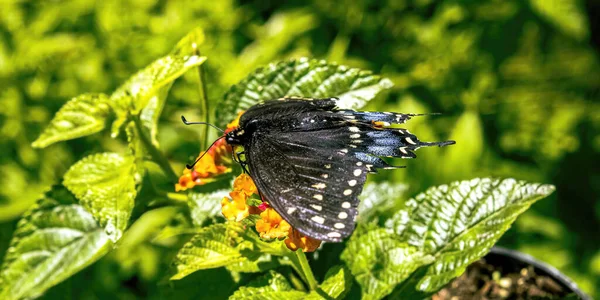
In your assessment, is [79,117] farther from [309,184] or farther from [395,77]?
[395,77]

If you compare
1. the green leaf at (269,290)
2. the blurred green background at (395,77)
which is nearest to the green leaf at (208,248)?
the green leaf at (269,290)

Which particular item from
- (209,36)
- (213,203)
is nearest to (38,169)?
(209,36)

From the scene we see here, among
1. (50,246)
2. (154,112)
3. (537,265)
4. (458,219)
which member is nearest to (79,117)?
(154,112)

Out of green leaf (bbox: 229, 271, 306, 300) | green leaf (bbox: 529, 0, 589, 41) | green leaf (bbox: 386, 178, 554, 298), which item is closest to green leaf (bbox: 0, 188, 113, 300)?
green leaf (bbox: 229, 271, 306, 300)

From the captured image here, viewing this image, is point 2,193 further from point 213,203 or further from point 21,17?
point 213,203

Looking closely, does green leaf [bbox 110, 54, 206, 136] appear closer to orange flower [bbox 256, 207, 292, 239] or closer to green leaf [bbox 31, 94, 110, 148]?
green leaf [bbox 31, 94, 110, 148]

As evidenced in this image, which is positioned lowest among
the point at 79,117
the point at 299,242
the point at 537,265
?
the point at 537,265
